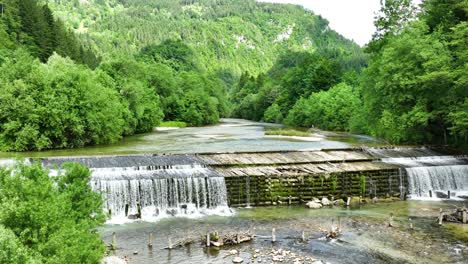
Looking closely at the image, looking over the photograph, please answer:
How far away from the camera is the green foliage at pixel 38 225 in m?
10.8

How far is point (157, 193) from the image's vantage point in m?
27.5

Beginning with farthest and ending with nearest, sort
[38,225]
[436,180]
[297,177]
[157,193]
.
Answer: [436,180] → [297,177] → [157,193] → [38,225]

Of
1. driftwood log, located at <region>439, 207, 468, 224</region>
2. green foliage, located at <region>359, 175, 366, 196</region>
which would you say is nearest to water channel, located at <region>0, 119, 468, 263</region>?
driftwood log, located at <region>439, 207, 468, 224</region>

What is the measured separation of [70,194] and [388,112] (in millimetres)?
32941

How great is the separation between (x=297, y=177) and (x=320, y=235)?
8183mm

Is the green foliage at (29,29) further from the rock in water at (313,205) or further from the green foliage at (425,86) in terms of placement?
the rock in water at (313,205)

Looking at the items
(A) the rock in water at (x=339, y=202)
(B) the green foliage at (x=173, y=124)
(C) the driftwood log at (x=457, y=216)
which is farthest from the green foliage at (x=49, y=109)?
(C) the driftwood log at (x=457, y=216)

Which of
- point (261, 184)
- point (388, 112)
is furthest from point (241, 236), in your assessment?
point (388, 112)

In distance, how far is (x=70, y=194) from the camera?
14.3m

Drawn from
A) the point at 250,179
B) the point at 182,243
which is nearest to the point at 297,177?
the point at 250,179

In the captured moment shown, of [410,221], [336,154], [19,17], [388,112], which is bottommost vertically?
[410,221]

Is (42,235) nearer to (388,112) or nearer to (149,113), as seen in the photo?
(388,112)

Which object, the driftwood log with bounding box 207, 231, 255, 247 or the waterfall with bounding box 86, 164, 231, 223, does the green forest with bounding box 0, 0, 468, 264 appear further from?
the driftwood log with bounding box 207, 231, 255, 247

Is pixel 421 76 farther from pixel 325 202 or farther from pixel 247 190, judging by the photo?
pixel 247 190
